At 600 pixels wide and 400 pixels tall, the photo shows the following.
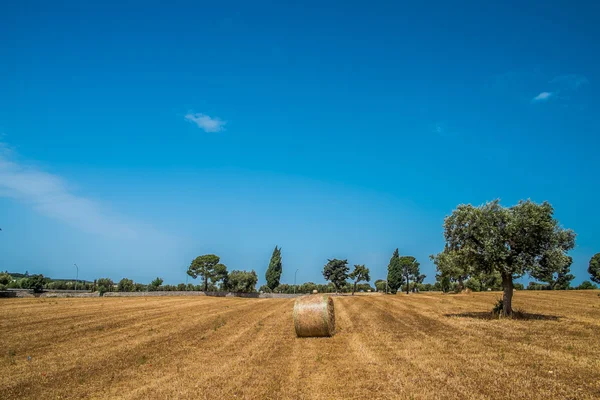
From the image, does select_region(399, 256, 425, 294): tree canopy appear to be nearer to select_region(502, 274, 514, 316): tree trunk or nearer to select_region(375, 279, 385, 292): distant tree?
select_region(375, 279, 385, 292): distant tree

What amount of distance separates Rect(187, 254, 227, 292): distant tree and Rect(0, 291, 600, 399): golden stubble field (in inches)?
3573

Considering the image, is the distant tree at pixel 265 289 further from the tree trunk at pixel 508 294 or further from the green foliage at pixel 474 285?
the tree trunk at pixel 508 294

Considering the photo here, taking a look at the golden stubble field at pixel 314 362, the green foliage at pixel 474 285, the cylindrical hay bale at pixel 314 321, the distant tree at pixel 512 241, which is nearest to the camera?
the golden stubble field at pixel 314 362

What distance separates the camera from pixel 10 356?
18031 millimetres

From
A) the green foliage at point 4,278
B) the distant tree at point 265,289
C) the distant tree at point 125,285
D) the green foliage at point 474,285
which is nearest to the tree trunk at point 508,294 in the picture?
the green foliage at point 474,285

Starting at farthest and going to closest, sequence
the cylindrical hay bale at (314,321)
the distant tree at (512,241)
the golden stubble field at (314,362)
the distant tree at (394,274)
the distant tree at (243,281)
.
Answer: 1. the distant tree at (394,274)
2. the distant tree at (243,281)
3. the distant tree at (512,241)
4. the cylindrical hay bale at (314,321)
5. the golden stubble field at (314,362)

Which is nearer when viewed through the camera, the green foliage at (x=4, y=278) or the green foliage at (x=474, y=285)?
the green foliage at (x=4, y=278)

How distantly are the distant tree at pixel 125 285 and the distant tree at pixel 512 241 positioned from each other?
383ft

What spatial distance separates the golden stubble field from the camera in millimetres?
11820

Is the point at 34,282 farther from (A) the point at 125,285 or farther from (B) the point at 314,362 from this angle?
(B) the point at 314,362

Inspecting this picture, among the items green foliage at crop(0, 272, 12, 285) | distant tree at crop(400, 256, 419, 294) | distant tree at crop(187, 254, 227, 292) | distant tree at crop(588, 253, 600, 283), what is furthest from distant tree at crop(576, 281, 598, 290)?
green foliage at crop(0, 272, 12, 285)

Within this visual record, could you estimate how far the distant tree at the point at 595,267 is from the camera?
8738 cm

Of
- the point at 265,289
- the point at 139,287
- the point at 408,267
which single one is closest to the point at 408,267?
the point at 408,267

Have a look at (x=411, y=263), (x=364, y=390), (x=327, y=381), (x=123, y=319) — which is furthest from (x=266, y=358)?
(x=411, y=263)
